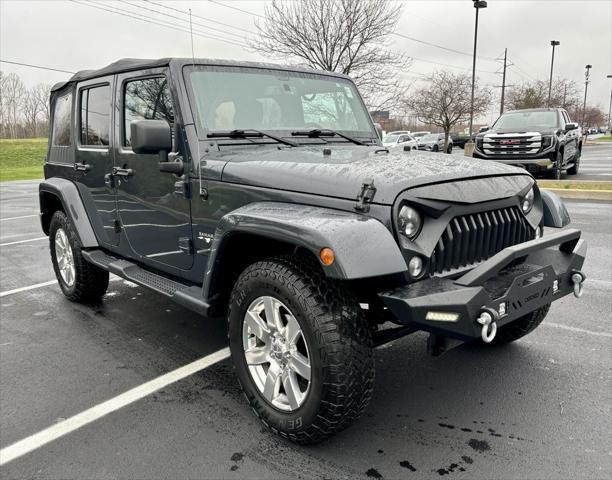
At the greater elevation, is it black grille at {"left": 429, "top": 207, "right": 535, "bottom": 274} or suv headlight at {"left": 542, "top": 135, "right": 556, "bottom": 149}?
suv headlight at {"left": 542, "top": 135, "right": 556, "bottom": 149}

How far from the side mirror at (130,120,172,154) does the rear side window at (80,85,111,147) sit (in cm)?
119

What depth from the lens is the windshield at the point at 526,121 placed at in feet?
44.3

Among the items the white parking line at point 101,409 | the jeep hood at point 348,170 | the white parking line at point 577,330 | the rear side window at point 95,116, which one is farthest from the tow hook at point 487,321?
the rear side window at point 95,116

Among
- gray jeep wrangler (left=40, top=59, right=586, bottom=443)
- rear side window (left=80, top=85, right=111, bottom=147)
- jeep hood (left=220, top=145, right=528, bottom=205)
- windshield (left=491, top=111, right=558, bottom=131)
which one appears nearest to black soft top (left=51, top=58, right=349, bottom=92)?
gray jeep wrangler (left=40, top=59, right=586, bottom=443)

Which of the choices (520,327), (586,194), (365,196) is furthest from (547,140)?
(365,196)

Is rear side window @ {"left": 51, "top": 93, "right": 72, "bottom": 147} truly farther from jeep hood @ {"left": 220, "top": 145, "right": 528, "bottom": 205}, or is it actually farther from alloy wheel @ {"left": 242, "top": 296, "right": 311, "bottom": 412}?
alloy wheel @ {"left": 242, "top": 296, "right": 311, "bottom": 412}

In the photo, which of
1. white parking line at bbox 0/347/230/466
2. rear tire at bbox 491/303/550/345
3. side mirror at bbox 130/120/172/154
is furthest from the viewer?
rear tire at bbox 491/303/550/345

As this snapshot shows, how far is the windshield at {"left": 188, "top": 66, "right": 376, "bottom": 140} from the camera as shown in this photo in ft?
11.1

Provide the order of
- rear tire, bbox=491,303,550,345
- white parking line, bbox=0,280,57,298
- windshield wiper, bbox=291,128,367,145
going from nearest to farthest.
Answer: rear tire, bbox=491,303,550,345
windshield wiper, bbox=291,128,367,145
white parking line, bbox=0,280,57,298

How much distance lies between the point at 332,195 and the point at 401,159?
24.6 inches

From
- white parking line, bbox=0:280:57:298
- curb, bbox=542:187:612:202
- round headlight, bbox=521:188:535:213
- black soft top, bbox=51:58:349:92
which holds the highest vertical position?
black soft top, bbox=51:58:349:92

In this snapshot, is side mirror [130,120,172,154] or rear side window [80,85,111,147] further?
rear side window [80,85,111,147]

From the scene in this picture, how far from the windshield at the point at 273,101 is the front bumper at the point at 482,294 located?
171 cm

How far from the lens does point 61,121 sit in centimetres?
500
